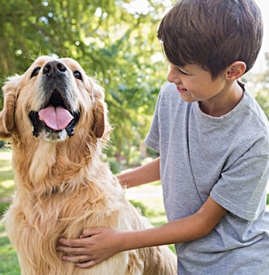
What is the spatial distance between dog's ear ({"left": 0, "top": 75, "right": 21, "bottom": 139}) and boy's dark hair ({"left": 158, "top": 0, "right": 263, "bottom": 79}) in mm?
1020

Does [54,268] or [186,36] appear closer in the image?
[186,36]

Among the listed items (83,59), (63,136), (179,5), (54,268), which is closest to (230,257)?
(54,268)

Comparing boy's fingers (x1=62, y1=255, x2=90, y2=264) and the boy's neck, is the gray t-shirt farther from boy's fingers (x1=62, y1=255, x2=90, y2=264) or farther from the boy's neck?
boy's fingers (x1=62, y1=255, x2=90, y2=264)

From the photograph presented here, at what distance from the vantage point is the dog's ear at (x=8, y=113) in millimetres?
2381

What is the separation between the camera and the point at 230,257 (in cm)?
216

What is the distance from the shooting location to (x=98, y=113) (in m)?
2.52

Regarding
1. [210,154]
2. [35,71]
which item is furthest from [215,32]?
[35,71]

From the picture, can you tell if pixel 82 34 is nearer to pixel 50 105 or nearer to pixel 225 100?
pixel 50 105

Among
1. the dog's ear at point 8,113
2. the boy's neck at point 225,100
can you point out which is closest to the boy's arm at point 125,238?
the boy's neck at point 225,100

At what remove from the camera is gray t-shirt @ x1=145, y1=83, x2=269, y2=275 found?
202cm

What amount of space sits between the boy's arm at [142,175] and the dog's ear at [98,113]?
372 mm

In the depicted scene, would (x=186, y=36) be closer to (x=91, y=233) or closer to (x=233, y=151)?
(x=233, y=151)

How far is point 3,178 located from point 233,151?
9559 millimetres

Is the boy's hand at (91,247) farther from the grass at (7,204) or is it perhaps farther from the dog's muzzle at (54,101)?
the grass at (7,204)
